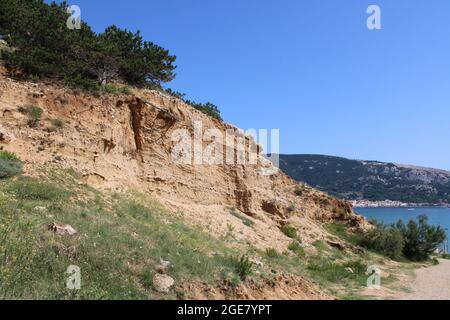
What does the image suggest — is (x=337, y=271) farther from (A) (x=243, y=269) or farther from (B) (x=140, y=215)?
(B) (x=140, y=215)

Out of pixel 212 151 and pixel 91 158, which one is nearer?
pixel 91 158

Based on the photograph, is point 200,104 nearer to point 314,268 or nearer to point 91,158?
point 91,158

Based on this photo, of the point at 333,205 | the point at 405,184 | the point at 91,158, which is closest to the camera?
the point at 91,158

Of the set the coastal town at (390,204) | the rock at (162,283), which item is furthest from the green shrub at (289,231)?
the coastal town at (390,204)

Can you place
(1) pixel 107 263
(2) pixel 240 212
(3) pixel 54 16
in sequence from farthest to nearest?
1. (2) pixel 240 212
2. (3) pixel 54 16
3. (1) pixel 107 263

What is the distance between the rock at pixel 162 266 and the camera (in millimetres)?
→ 8828

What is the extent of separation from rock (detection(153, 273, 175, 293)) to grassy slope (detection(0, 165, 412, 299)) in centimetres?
13

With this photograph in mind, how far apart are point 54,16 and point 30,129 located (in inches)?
266

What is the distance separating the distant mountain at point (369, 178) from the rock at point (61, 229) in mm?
128129

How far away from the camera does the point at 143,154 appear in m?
17.5

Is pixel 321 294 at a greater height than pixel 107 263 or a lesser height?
lesser

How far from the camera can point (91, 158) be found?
15.0 meters
